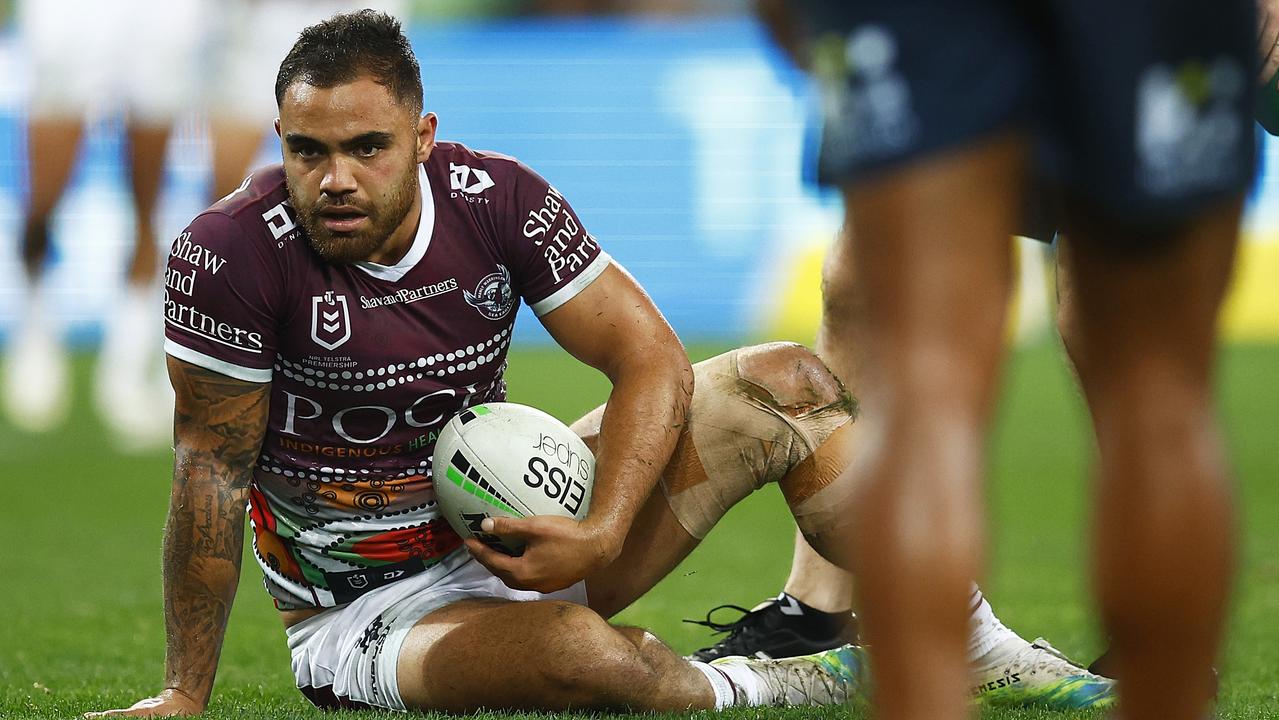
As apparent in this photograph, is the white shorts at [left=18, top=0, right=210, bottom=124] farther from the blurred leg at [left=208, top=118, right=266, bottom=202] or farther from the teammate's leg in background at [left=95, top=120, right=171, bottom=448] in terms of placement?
the blurred leg at [left=208, top=118, right=266, bottom=202]

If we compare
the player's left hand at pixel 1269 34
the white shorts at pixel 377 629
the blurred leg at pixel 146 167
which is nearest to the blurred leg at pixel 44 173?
the blurred leg at pixel 146 167

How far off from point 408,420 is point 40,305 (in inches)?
312

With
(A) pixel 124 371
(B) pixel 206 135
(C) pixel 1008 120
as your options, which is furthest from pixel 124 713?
(B) pixel 206 135

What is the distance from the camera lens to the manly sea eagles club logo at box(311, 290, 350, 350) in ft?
9.77

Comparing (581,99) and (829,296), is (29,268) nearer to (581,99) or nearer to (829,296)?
(581,99)

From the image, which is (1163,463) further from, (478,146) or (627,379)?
(478,146)

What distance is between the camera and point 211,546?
296cm

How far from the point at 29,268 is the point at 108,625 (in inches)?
259

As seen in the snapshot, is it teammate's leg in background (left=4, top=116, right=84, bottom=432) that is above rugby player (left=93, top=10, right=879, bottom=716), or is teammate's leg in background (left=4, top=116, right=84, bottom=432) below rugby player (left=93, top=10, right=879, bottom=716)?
below

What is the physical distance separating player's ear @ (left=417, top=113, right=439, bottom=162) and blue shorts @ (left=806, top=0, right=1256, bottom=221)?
1.66 meters

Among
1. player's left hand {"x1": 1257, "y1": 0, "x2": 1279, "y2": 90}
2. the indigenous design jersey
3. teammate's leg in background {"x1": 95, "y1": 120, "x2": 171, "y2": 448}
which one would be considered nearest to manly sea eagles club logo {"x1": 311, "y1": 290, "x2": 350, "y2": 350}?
the indigenous design jersey

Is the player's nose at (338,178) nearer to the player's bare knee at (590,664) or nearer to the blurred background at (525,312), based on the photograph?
the player's bare knee at (590,664)

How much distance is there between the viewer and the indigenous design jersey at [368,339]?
116 inches

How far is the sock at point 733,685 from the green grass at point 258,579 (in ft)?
0.27
